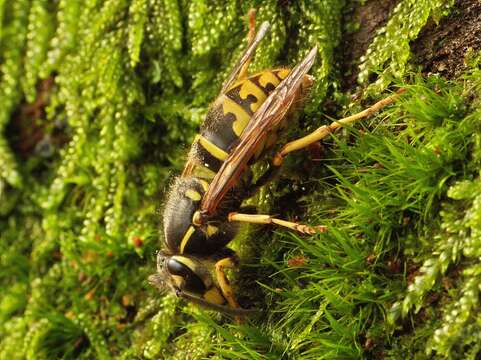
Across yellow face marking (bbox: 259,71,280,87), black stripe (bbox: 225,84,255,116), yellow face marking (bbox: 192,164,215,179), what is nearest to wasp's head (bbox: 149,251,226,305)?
yellow face marking (bbox: 192,164,215,179)

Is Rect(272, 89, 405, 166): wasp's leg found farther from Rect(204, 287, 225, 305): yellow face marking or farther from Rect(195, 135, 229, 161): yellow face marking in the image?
Answer: Rect(204, 287, 225, 305): yellow face marking

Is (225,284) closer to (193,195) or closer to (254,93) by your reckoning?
(193,195)

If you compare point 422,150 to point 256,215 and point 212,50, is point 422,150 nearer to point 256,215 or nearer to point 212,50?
point 256,215

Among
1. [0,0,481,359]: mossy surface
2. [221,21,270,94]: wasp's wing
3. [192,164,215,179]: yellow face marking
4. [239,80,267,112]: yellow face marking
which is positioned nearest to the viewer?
[0,0,481,359]: mossy surface

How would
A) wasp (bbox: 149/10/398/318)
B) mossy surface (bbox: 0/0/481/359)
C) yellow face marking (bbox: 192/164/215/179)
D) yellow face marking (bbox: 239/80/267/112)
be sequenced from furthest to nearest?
yellow face marking (bbox: 192/164/215/179), yellow face marking (bbox: 239/80/267/112), wasp (bbox: 149/10/398/318), mossy surface (bbox: 0/0/481/359)

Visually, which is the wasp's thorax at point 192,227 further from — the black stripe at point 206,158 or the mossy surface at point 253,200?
the mossy surface at point 253,200

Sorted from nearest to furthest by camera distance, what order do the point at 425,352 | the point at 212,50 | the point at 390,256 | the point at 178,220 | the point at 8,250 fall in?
the point at 425,352 < the point at 390,256 < the point at 178,220 < the point at 212,50 < the point at 8,250

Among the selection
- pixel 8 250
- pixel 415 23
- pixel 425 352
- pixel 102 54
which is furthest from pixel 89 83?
pixel 425 352
